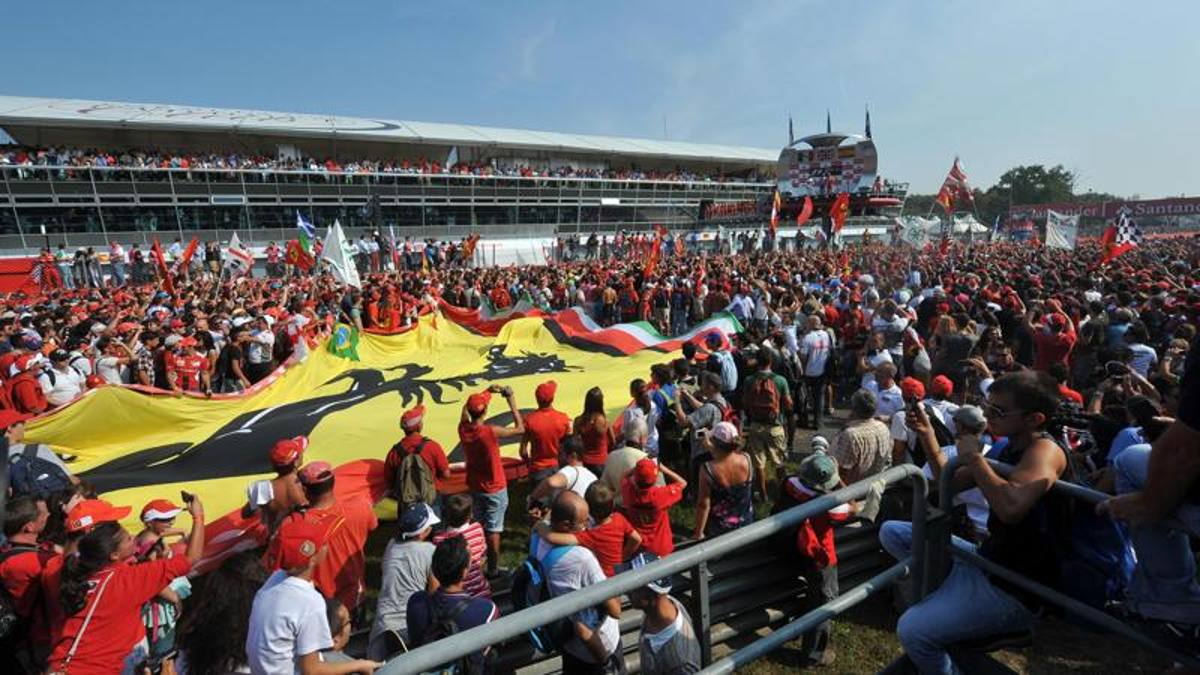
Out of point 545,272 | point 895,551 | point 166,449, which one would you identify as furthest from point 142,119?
point 895,551

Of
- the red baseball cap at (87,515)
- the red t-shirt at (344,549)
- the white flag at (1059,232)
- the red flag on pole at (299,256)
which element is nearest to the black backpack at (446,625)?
the red t-shirt at (344,549)

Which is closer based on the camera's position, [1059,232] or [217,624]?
[217,624]

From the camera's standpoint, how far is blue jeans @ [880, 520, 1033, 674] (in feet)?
8.18

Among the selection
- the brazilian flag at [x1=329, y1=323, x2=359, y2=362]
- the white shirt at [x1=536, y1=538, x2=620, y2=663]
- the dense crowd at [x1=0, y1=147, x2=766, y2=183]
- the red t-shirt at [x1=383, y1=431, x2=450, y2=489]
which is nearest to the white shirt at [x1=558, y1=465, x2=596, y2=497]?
the red t-shirt at [x1=383, y1=431, x2=450, y2=489]

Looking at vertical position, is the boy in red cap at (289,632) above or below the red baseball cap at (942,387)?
below

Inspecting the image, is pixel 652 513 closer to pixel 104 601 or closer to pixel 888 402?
pixel 104 601

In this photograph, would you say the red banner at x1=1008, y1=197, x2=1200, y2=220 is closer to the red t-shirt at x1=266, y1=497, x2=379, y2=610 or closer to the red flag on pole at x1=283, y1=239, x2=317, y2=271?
the red flag on pole at x1=283, y1=239, x2=317, y2=271

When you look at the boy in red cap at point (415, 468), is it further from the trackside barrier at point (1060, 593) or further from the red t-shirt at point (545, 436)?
the trackside barrier at point (1060, 593)

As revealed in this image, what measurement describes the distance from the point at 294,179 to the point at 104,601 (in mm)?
44496

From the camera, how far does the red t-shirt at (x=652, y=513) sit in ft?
14.8

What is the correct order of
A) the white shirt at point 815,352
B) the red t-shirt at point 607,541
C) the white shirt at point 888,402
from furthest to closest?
1. the white shirt at point 815,352
2. the white shirt at point 888,402
3. the red t-shirt at point 607,541

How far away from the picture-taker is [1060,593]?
237 centimetres

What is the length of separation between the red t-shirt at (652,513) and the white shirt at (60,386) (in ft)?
25.9

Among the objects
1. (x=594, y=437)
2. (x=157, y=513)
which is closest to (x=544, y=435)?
(x=594, y=437)
